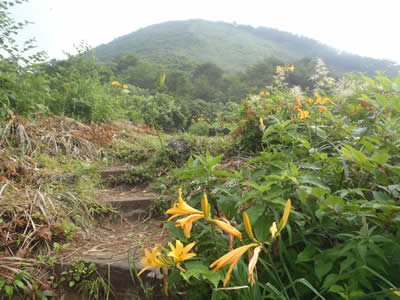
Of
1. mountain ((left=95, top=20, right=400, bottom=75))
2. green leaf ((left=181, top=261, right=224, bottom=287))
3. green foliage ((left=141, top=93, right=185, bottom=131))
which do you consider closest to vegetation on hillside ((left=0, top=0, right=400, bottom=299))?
green leaf ((left=181, top=261, right=224, bottom=287))

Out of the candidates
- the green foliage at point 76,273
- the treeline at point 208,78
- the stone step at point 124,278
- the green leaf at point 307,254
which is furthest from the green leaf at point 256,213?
the treeline at point 208,78

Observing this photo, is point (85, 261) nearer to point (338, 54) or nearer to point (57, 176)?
point (57, 176)

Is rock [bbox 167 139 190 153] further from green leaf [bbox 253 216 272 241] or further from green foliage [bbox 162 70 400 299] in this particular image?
green leaf [bbox 253 216 272 241]

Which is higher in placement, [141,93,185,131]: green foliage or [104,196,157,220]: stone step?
[104,196,157,220]: stone step

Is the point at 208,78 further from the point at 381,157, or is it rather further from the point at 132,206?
the point at 381,157

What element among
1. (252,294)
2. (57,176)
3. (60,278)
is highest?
(252,294)

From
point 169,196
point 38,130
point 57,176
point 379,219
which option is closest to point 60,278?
point 169,196

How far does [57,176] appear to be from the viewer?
98.3 inches

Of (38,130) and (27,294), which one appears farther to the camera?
(38,130)

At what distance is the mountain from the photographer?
86.9ft

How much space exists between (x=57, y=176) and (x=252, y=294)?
2.40 meters

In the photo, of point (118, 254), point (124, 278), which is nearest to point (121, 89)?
point (118, 254)

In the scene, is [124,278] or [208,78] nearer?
[124,278]

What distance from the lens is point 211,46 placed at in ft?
111
